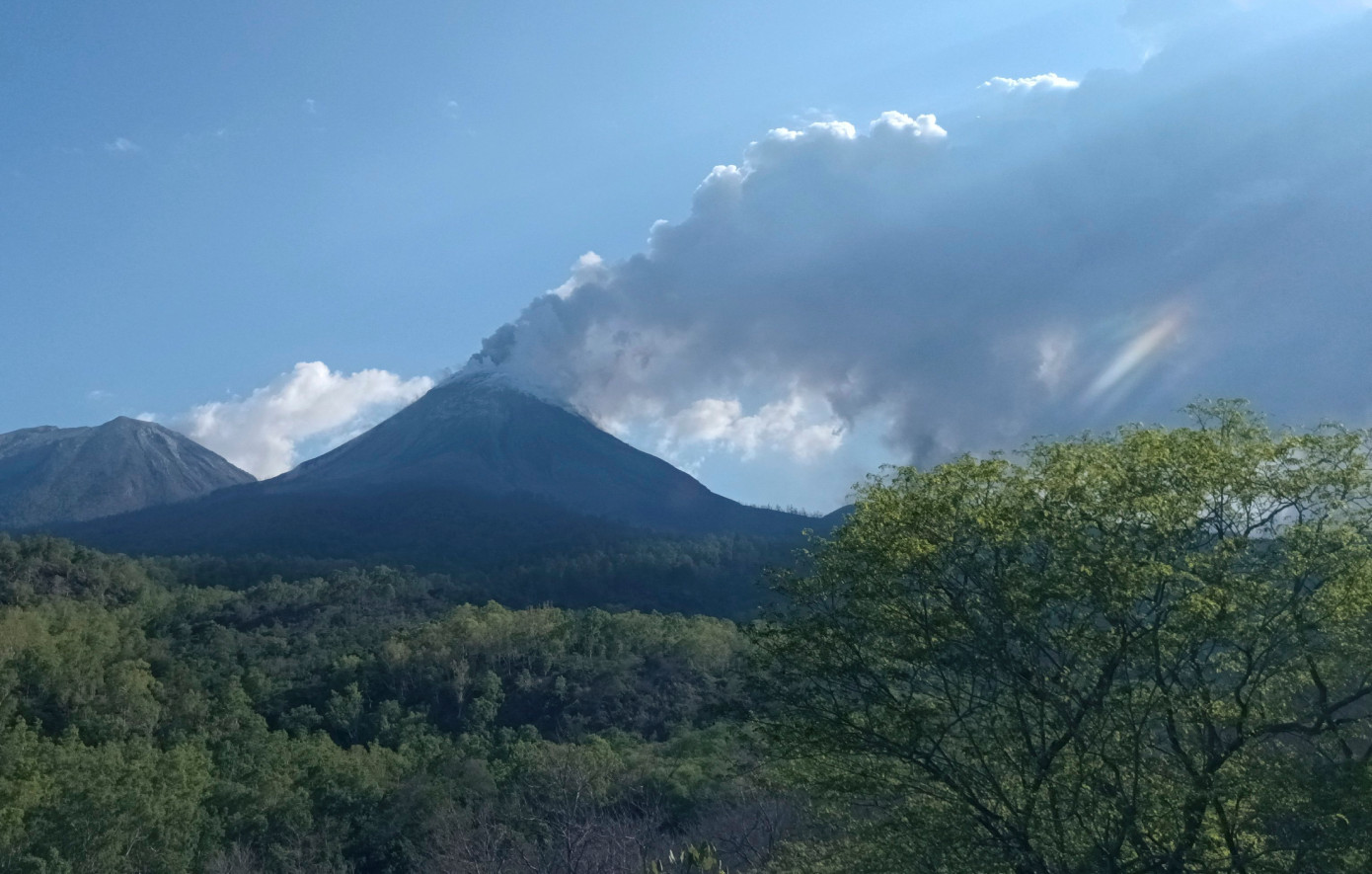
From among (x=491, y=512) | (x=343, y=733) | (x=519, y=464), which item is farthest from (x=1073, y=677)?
(x=519, y=464)

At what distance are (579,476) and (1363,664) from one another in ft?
481

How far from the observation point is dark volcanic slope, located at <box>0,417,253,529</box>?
161 m

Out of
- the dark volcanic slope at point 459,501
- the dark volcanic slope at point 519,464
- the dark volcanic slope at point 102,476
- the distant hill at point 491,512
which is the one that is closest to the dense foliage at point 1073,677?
the distant hill at point 491,512

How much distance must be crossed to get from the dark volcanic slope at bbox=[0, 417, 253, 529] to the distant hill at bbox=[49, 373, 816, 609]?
32.0 meters

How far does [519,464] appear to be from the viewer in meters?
153

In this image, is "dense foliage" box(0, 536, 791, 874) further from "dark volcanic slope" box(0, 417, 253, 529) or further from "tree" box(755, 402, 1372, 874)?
"dark volcanic slope" box(0, 417, 253, 529)

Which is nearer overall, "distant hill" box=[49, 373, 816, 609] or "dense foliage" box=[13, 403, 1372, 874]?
"dense foliage" box=[13, 403, 1372, 874]

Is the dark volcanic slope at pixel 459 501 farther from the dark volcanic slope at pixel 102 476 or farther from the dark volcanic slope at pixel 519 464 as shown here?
the dark volcanic slope at pixel 102 476

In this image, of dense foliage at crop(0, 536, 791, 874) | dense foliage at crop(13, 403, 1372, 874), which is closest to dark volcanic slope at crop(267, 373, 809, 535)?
dense foliage at crop(0, 536, 791, 874)

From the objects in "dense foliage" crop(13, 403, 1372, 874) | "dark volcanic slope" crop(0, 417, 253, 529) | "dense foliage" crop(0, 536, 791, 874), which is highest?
"dark volcanic slope" crop(0, 417, 253, 529)

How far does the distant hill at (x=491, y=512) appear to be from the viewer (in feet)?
319

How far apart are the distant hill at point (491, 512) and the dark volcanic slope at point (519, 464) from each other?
347 mm

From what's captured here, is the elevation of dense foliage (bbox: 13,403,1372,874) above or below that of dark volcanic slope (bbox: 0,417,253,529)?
below

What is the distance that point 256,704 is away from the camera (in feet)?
142
